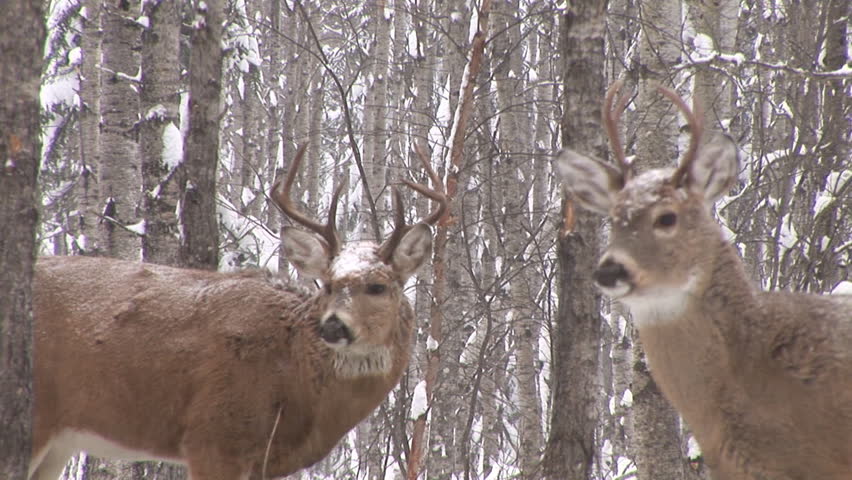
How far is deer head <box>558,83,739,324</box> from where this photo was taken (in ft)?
13.9

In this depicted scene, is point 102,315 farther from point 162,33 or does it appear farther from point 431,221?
point 162,33

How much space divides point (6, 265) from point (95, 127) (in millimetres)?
9100

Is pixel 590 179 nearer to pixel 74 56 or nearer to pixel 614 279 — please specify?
pixel 614 279

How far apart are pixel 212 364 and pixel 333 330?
73 cm

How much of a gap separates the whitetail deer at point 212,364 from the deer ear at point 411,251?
0.10 ft

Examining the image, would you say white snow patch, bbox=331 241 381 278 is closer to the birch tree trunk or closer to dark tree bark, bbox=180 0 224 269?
dark tree bark, bbox=180 0 224 269

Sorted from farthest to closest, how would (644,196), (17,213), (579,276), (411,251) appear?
(411,251) < (579,276) < (644,196) < (17,213)

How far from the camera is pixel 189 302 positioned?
531 centimetres

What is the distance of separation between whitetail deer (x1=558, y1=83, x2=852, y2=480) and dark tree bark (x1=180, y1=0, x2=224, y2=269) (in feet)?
8.87

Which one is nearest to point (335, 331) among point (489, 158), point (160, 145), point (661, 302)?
point (661, 302)

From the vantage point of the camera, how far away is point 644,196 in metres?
4.41

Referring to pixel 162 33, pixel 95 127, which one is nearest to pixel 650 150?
pixel 162 33

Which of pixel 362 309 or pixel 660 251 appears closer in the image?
pixel 660 251

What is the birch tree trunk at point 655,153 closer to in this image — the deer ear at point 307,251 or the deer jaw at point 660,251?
the deer jaw at point 660,251
